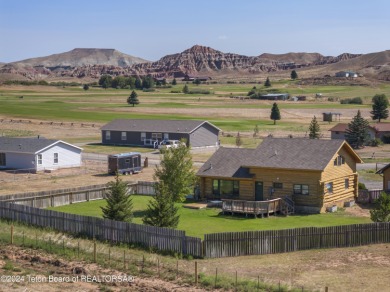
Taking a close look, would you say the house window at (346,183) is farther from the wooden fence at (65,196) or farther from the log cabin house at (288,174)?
the wooden fence at (65,196)

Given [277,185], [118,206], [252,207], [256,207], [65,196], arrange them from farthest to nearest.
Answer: [65,196] → [277,185] → [252,207] → [256,207] → [118,206]

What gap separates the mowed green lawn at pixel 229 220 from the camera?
40.1 m

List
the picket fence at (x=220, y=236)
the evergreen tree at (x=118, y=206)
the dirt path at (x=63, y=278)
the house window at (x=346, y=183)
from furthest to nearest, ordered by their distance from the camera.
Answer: the house window at (x=346, y=183) < the evergreen tree at (x=118, y=206) < the picket fence at (x=220, y=236) < the dirt path at (x=63, y=278)

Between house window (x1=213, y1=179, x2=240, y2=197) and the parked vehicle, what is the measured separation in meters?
17.6

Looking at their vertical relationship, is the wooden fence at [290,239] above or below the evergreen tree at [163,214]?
below

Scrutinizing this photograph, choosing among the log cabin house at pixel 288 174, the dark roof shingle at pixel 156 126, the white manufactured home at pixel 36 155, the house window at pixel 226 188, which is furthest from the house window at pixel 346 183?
the dark roof shingle at pixel 156 126

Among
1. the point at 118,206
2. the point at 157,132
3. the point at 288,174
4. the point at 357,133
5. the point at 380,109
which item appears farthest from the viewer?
the point at 380,109

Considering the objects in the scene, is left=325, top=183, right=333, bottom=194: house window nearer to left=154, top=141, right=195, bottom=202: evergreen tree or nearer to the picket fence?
left=154, top=141, right=195, bottom=202: evergreen tree

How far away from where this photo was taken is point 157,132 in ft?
288

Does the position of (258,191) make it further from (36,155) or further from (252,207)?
(36,155)

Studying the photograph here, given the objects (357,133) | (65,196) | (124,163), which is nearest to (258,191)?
(65,196)

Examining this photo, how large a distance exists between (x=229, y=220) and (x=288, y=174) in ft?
20.2

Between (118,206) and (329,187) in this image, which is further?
(329,187)

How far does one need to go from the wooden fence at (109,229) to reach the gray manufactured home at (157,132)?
146 ft
